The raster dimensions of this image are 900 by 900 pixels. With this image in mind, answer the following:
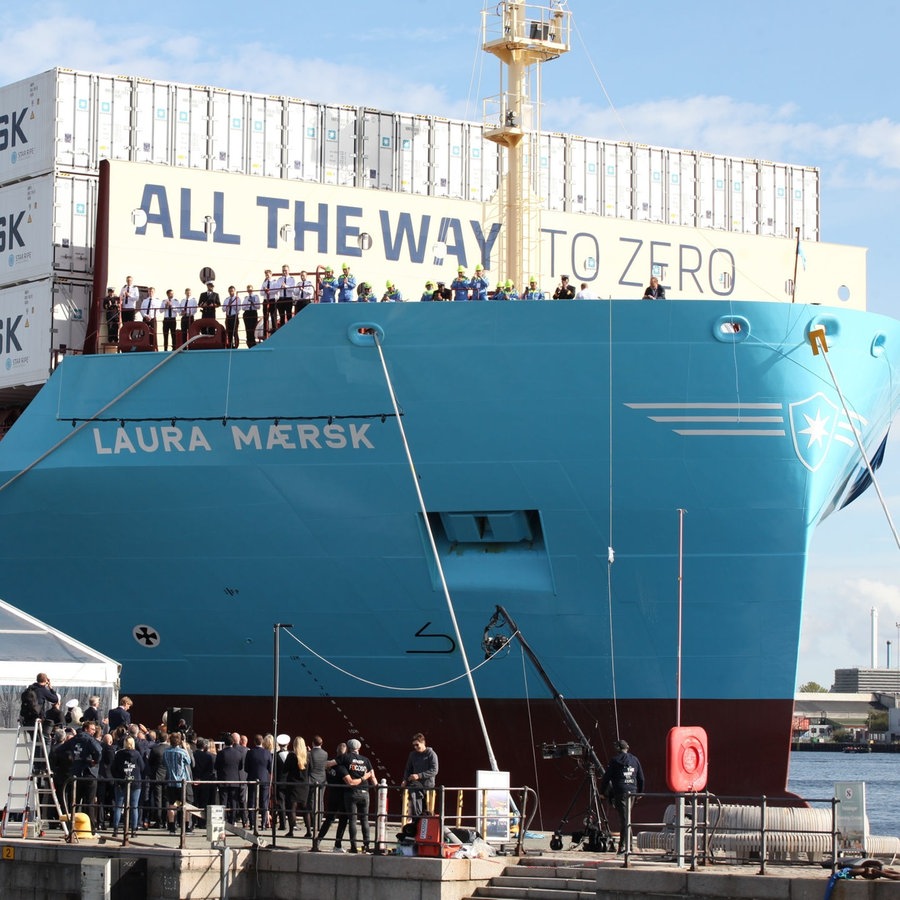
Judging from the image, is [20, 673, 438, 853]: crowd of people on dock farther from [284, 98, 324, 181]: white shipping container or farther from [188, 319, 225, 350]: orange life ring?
[284, 98, 324, 181]: white shipping container

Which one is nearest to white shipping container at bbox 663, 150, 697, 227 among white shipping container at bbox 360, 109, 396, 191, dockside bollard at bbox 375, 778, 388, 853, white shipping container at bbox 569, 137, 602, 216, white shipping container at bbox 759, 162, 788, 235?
white shipping container at bbox 569, 137, 602, 216

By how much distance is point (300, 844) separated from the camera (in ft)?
59.9

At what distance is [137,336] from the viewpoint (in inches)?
977

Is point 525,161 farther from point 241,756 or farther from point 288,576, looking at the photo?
point 241,756

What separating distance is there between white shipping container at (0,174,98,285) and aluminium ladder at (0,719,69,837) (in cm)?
916

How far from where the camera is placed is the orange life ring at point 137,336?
2481cm

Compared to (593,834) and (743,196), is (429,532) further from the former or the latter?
(743,196)

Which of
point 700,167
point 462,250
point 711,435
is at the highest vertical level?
point 700,167

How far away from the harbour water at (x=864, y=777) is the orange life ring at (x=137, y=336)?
15.4 m

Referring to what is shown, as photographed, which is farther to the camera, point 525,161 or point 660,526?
point 525,161

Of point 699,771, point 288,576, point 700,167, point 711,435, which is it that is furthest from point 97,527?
point 700,167

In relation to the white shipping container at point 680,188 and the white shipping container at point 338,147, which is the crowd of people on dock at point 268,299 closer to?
the white shipping container at point 338,147

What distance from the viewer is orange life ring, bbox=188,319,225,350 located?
2428 cm

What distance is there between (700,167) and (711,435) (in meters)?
12.3
